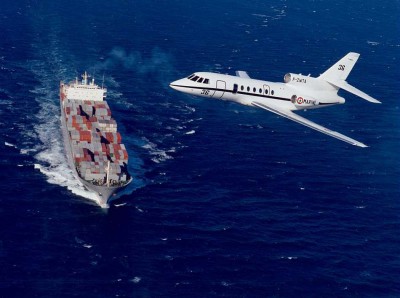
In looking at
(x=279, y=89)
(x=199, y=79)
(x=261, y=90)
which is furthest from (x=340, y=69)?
(x=199, y=79)

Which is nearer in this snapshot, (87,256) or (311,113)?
(87,256)

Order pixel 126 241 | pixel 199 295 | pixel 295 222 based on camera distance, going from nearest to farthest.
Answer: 1. pixel 199 295
2. pixel 126 241
3. pixel 295 222

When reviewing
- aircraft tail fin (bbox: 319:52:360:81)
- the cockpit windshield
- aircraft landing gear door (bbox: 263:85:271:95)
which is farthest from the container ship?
aircraft tail fin (bbox: 319:52:360:81)

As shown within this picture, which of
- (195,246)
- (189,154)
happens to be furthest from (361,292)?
(189,154)

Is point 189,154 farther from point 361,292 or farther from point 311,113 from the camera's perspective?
point 361,292

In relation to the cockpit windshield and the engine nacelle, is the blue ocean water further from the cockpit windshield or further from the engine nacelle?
the cockpit windshield

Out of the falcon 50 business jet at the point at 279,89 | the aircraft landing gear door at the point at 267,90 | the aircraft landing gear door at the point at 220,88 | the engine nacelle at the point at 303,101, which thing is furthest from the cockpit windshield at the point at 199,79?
the engine nacelle at the point at 303,101

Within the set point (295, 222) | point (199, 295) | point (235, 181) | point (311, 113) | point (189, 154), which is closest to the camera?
point (199, 295)
